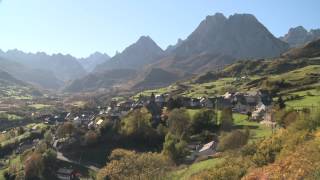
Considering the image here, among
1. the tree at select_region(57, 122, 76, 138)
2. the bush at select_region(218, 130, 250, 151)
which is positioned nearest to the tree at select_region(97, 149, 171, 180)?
the bush at select_region(218, 130, 250, 151)

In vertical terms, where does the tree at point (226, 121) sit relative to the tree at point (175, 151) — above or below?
above

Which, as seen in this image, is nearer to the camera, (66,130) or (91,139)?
(91,139)

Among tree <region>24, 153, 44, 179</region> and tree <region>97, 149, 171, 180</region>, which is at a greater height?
tree <region>97, 149, 171, 180</region>

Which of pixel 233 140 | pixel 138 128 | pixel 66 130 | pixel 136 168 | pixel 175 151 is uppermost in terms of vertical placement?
pixel 233 140

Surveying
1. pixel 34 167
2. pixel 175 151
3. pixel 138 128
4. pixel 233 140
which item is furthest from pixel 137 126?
pixel 233 140

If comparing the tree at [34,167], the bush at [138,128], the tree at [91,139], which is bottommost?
the tree at [34,167]

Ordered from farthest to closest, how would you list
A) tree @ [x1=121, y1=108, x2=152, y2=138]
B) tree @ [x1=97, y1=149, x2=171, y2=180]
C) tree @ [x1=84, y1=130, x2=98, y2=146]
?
tree @ [x1=84, y1=130, x2=98, y2=146]
tree @ [x1=121, y1=108, x2=152, y2=138]
tree @ [x1=97, y1=149, x2=171, y2=180]

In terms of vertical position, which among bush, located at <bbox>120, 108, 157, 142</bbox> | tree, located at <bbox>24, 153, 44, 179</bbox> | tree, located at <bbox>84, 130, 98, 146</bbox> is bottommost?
tree, located at <bbox>24, 153, 44, 179</bbox>

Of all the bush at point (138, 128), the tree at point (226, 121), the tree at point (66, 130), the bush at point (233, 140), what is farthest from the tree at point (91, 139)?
the bush at point (233, 140)

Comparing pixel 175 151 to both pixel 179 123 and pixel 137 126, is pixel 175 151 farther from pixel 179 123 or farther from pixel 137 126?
pixel 137 126

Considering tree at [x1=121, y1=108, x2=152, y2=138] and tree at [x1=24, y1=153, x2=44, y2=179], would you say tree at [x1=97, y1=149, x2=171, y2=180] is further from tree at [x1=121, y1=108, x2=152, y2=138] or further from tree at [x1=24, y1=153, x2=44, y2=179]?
tree at [x1=121, y1=108, x2=152, y2=138]

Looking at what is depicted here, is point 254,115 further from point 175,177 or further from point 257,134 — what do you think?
point 175,177

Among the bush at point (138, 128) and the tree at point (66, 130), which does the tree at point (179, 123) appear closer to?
the bush at point (138, 128)

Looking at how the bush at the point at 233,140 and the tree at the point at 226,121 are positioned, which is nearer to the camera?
the bush at the point at 233,140
